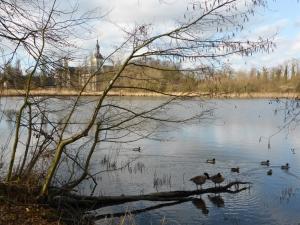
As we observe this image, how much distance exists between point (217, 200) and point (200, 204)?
32.7 inches

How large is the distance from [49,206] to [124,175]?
23.1 feet

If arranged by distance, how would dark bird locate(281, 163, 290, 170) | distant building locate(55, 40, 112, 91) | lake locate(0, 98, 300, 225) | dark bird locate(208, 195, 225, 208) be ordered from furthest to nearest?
dark bird locate(281, 163, 290, 170), dark bird locate(208, 195, 225, 208), lake locate(0, 98, 300, 225), distant building locate(55, 40, 112, 91)

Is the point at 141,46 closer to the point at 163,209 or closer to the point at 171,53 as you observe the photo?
the point at 171,53

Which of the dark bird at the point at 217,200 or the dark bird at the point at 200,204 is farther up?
the dark bird at the point at 200,204

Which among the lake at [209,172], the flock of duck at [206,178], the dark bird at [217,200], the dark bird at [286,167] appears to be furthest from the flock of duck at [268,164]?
the dark bird at [217,200]

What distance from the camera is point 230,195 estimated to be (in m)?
13.0

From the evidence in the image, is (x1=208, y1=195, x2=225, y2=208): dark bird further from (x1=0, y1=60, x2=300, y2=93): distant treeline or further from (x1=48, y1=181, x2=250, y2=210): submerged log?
(x1=0, y1=60, x2=300, y2=93): distant treeline

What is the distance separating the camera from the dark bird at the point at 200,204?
11483 millimetres

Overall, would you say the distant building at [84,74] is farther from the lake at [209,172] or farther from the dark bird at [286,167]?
the dark bird at [286,167]

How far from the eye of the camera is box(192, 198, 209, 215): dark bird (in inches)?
452

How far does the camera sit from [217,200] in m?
12.6

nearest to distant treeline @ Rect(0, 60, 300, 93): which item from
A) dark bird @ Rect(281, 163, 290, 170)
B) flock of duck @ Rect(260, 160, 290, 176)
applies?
flock of duck @ Rect(260, 160, 290, 176)

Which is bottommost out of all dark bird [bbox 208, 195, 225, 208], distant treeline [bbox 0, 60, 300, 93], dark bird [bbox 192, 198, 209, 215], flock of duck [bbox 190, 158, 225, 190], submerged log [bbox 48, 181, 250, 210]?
dark bird [bbox 208, 195, 225, 208]

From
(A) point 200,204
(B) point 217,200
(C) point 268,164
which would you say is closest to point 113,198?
(A) point 200,204
